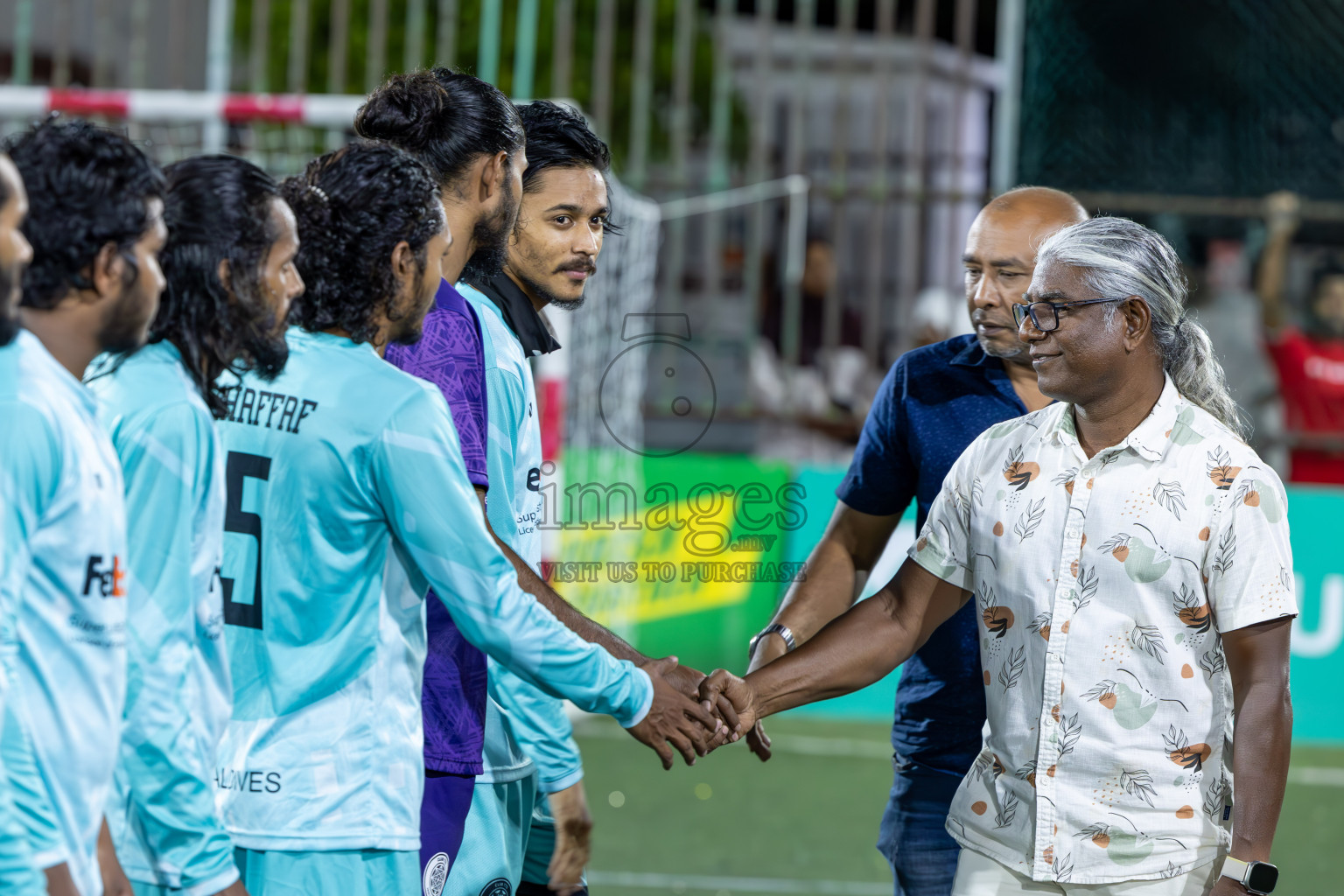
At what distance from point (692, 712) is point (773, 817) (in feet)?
10.9

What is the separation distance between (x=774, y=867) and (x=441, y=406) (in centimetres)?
356

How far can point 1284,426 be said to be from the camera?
825 centimetres

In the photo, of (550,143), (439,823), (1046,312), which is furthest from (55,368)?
(1046,312)

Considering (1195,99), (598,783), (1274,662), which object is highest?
(1195,99)

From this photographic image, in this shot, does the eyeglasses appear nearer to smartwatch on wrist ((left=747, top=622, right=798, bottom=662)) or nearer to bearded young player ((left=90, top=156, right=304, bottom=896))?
smartwatch on wrist ((left=747, top=622, right=798, bottom=662))

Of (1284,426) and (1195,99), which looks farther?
(1195,99)

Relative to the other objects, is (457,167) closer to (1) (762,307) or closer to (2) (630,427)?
(2) (630,427)

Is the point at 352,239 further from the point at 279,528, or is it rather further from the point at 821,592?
the point at 821,592

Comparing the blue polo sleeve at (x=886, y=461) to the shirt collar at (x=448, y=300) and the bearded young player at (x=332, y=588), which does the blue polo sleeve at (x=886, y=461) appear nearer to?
the shirt collar at (x=448, y=300)

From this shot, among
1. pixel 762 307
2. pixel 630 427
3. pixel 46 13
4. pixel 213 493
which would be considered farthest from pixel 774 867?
pixel 46 13

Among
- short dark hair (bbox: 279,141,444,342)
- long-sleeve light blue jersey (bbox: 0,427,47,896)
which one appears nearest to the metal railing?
short dark hair (bbox: 279,141,444,342)

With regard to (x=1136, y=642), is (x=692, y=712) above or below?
below

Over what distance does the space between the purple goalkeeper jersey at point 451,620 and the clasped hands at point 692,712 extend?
0.96 feet

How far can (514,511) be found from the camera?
2.64 meters
